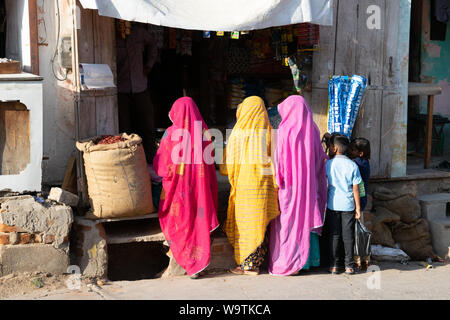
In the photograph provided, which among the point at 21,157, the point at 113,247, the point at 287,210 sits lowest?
the point at 113,247

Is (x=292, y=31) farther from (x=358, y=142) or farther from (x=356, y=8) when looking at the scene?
(x=358, y=142)

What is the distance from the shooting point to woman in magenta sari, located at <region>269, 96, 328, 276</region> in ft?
18.5

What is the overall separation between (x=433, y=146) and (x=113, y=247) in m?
5.23

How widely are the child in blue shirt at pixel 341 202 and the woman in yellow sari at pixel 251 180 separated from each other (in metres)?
0.55

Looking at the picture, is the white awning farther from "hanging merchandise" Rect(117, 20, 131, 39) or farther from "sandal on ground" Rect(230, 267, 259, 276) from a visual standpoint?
"sandal on ground" Rect(230, 267, 259, 276)

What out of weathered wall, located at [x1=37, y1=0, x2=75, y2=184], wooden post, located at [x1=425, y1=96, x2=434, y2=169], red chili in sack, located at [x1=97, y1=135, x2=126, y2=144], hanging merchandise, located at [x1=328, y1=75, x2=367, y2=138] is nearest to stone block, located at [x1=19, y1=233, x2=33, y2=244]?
weathered wall, located at [x1=37, y1=0, x2=75, y2=184]

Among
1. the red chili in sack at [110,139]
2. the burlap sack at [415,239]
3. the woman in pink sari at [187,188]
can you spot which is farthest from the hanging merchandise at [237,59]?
the red chili in sack at [110,139]

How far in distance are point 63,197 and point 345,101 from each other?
313 cm

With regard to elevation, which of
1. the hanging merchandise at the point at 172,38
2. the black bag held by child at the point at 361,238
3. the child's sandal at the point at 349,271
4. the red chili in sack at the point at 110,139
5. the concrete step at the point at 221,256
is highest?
the hanging merchandise at the point at 172,38

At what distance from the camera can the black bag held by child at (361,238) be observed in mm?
5762

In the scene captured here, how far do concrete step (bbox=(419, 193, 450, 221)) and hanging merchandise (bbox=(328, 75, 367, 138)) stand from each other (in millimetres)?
1495

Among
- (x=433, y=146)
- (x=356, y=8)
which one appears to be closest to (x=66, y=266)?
(x=356, y=8)

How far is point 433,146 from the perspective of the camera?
9.30 m

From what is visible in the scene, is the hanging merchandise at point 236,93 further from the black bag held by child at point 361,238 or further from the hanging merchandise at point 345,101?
the black bag held by child at point 361,238
